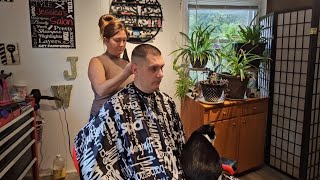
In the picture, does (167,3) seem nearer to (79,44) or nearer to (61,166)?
(79,44)

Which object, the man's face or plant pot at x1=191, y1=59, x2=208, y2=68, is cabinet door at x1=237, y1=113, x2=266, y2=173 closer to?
plant pot at x1=191, y1=59, x2=208, y2=68

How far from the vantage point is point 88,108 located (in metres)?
2.46

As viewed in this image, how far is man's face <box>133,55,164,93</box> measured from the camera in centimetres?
127

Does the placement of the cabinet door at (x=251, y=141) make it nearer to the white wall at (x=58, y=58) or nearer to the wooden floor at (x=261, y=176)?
the wooden floor at (x=261, y=176)

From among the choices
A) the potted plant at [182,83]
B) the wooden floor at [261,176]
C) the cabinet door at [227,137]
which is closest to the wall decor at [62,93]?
the wooden floor at [261,176]

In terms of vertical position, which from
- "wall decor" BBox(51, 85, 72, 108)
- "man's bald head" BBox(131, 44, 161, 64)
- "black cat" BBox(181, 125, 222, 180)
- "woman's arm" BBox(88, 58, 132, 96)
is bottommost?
"black cat" BBox(181, 125, 222, 180)

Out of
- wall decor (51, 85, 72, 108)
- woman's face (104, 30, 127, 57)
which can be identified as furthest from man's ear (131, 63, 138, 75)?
wall decor (51, 85, 72, 108)

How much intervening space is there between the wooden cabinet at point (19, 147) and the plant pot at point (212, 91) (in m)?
1.43

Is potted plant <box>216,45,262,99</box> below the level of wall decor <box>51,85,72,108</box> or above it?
above

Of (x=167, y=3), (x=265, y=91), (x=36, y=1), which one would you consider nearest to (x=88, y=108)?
(x=36, y=1)

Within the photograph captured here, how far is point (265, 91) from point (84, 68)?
6.25 ft

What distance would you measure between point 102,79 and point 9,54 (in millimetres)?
1162

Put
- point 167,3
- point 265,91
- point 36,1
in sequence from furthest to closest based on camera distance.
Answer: point 265,91, point 167,3, point 36,1

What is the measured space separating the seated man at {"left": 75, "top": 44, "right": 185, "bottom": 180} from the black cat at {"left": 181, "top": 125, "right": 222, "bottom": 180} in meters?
0.05
